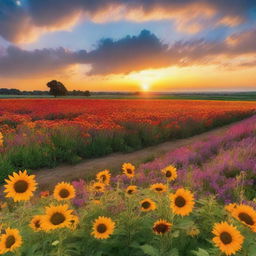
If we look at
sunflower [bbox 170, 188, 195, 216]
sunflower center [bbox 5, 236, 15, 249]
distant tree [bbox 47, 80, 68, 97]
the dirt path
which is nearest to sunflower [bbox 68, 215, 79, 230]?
sunflower center [bbox 5, 236, 15, 249]

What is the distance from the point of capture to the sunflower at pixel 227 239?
1.73 metres

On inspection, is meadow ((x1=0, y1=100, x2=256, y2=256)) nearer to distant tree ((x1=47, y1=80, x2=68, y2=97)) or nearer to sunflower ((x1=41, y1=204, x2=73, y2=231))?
sunflower ((x1=41, y1=204, x2=73, y2=231))

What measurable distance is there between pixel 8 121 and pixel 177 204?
48.6 feet

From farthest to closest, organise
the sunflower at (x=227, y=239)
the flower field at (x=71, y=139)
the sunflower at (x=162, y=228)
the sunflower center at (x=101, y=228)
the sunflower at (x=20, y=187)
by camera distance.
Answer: the flower field at (x=71, y=139) < the sunflower at (x=20, y=187) < the sunflower center at (x=101, y=228) < the sunflower at (x=162, y=228) < the sunflower at (x=227, y=239)

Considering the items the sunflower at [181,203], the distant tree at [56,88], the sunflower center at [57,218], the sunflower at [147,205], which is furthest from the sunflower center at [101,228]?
the distant tree at [56,88]

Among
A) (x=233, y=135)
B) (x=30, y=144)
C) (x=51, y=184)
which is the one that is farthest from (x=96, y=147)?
(x=233, y=135)

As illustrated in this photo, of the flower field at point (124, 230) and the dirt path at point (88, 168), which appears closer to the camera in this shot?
the flower field at point (124, 230)

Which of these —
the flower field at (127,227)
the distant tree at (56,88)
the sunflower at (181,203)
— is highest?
the sunflower at (181,203)

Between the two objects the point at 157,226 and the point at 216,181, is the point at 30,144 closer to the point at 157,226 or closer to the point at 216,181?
the point at 216,181

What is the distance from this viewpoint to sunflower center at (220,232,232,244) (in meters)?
1.79

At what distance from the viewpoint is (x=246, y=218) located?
2105mm

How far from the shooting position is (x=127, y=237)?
7.81 ft

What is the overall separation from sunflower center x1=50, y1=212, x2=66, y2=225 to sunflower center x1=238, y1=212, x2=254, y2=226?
1.34 meters

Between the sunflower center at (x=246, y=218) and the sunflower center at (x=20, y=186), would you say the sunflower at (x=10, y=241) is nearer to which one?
the sunflower center at (x=20, y=186)
